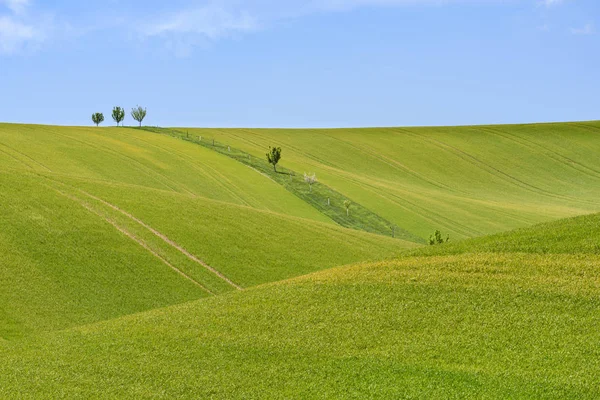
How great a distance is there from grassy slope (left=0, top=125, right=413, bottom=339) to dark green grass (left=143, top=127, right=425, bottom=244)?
3.58 metres

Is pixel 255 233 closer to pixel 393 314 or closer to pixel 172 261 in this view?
pixel 172 261

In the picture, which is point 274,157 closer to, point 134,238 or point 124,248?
point 134,238

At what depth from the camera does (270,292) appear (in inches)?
1261

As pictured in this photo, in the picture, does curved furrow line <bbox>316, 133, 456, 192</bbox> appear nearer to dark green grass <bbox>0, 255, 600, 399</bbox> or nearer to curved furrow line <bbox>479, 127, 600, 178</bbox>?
curved furrow line <bbox>479, 127, 600, 178</bbox>

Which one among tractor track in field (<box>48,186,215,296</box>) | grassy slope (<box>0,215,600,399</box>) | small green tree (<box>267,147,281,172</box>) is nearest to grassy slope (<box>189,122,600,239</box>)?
small green tree (<box>267,147,281,172</box>)

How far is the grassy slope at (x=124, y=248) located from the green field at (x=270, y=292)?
137 mm

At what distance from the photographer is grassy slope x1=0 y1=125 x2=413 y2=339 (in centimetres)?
3834

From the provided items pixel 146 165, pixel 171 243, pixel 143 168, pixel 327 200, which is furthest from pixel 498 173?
pixel 171 243

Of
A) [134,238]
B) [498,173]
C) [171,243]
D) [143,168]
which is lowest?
[171,243]

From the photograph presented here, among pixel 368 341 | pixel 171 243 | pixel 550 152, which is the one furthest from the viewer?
pixel 550 152

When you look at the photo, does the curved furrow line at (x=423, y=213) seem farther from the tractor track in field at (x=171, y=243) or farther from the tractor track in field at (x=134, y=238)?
the tractor track in field at (x=134, y=238)

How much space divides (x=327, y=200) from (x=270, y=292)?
50.5m

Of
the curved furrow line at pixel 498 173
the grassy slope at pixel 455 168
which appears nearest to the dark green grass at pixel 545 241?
the grassy slope at pixel 455 168

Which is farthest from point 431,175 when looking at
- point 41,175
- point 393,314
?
point 393,314
